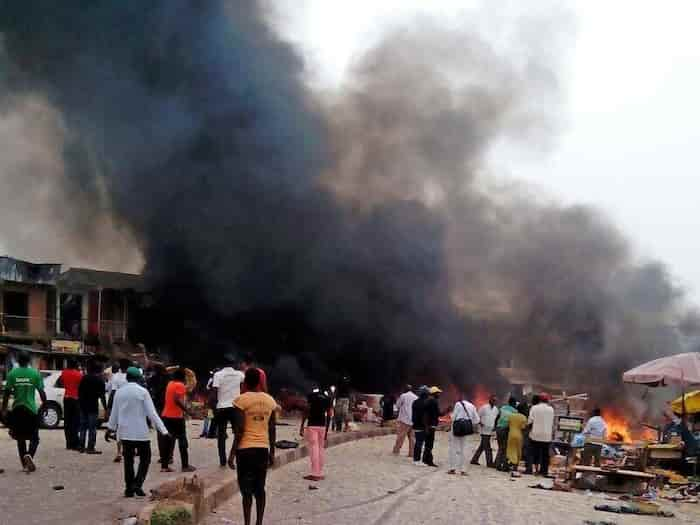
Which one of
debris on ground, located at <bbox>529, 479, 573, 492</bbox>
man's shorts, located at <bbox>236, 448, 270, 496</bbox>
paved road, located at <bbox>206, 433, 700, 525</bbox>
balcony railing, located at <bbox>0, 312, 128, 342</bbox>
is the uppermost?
balcony railing, located at <bbox>0, 312, 128, 342</bbox>

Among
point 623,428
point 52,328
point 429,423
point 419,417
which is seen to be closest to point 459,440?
point 429,423

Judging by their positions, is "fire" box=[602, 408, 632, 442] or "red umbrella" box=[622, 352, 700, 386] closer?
"red umbrella" box=[622, 352, 700, 386]

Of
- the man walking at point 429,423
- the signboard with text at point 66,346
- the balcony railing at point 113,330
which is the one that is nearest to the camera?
the man walking at point 429,423

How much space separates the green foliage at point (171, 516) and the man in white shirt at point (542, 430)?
9.59 metres

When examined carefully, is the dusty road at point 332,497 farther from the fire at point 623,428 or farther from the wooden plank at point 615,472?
the fire at point 623,428

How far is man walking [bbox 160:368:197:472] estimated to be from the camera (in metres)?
10.8

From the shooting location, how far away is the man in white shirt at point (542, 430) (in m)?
15.6

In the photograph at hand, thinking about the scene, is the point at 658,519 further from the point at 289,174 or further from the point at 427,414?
the point at 289,174

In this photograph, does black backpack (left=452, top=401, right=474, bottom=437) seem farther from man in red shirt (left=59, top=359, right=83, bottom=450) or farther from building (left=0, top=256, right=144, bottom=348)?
building (left=0, top=256, right=144, bottom=348)

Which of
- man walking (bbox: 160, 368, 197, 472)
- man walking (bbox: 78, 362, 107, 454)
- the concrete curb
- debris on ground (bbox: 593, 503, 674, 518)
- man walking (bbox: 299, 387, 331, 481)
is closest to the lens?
the concrete curb

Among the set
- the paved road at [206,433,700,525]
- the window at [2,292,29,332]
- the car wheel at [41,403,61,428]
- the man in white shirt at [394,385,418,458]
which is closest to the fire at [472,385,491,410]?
the window at [2,292,29,332]

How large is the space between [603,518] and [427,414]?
5.40 meters

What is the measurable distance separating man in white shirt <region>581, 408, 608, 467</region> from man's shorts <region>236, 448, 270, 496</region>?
921 centimetres

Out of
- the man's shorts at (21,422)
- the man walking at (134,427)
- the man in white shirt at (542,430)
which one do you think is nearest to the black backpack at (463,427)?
the man in white shirt at (542,430)
